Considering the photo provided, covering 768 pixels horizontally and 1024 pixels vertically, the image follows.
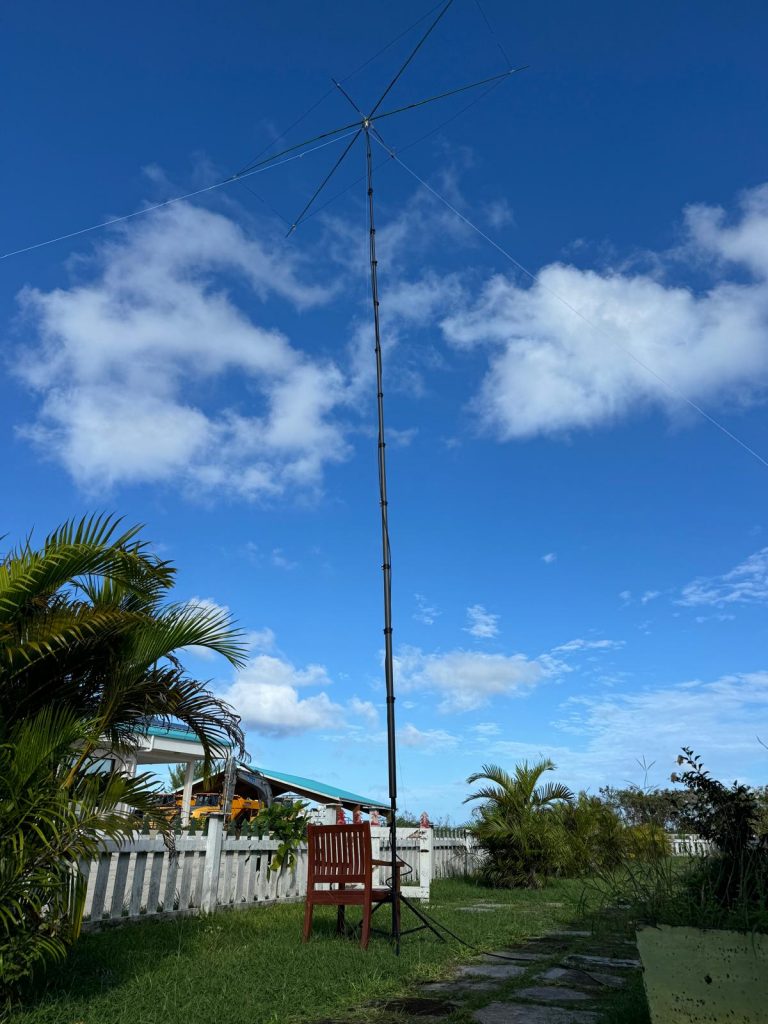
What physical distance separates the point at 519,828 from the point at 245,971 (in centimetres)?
858

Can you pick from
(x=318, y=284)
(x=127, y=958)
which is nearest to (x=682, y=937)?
(x=127, y=958)

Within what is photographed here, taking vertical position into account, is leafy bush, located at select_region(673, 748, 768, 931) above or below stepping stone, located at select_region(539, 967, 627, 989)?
above

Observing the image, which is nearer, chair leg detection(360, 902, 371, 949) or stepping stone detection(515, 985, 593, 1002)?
stepping stone detection(515, 985, 593, 1002)

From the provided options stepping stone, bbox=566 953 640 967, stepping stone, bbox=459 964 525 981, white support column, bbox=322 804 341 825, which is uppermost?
white support column, bbox=322 804 341 825

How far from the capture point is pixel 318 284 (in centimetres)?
1011

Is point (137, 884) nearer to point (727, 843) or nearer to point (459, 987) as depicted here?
point (459, 987)

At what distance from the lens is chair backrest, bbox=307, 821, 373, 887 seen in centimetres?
619

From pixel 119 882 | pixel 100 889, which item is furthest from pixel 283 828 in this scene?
pixel 100 889

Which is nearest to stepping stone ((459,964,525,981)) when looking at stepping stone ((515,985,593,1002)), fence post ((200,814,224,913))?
stepping stone ((515,985,593,1002))

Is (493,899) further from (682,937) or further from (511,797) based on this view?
(682,937)

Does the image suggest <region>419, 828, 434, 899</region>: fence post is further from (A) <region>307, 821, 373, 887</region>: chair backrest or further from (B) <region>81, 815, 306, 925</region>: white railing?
(A) <region>307, 821, 373, 887</region>: chair backrest

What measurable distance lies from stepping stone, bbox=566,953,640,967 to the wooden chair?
144 cm

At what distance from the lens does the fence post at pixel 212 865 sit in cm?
766

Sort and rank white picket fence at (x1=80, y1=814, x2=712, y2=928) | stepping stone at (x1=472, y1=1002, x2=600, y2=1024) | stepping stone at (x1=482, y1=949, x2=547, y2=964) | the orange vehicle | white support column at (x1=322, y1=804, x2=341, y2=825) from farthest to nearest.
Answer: the orange vehicle, white support column at (x1=322, y1=804, x2=341, y2=825), white picket fence at (x1=80, y1=814, x2=712, y2=928), stepping stone at (x1=482, y1=949, x2=547, y2=964), stepping stone at (x1=472, y1=1002, x2=600, y2=1024)
